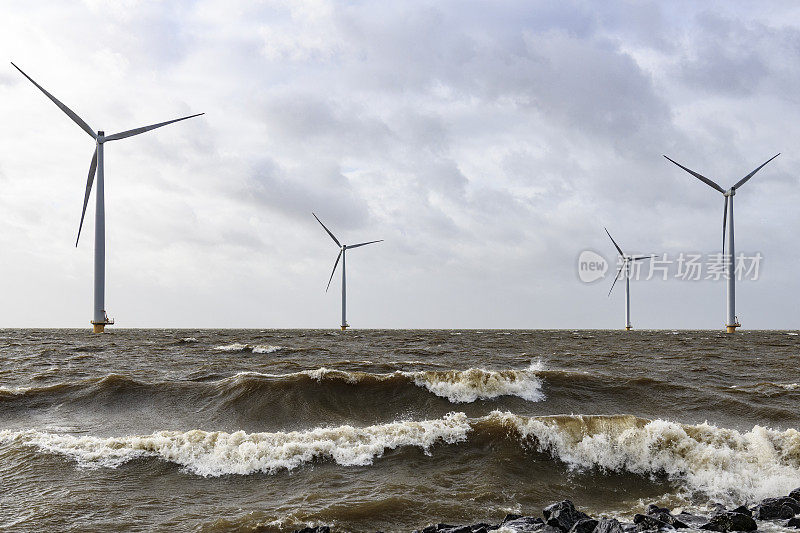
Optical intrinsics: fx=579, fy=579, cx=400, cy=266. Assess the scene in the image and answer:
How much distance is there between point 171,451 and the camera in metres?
12.7

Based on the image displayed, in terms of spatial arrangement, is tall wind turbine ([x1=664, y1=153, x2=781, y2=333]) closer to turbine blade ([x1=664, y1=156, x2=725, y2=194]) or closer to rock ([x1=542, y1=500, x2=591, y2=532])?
turbine blade ([x1=664, y1=156, x2=725, y2=194])

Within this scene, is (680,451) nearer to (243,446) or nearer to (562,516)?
(562,516)

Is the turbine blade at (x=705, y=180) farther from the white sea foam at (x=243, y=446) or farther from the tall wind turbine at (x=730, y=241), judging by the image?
the white sea foam at (x=243, y=446)

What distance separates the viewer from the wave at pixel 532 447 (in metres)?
12.0

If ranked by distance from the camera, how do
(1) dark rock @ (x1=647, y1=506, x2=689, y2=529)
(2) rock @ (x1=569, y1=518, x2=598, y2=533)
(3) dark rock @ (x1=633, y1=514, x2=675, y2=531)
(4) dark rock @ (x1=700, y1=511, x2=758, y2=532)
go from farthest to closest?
1. (1) dark rock @ (x1=647, y1=506, x2=689, y2=529)
2. (4) dark rock @ (x1=700, y1=511, x2=758, y2=532)
3. (3) dark rock @ (x1=633, y1=514, x2=675, y2=531)
4. (2) rock @ (x1=569, y1=518, x2=598, y2=533)

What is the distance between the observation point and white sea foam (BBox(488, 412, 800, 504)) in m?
11.6

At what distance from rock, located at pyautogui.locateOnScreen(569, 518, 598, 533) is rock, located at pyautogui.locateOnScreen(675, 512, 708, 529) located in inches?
63.1

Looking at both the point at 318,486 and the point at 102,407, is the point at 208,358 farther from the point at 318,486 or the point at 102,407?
the point at 318,486

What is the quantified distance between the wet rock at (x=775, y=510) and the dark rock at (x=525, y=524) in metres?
3.56

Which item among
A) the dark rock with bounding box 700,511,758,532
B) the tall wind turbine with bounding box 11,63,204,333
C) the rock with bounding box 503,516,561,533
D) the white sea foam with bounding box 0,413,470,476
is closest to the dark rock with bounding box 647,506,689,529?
the dark rock with bounding box 700,511,758,532

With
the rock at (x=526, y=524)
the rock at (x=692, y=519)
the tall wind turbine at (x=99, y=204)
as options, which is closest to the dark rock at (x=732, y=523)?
the rock at (x=692, y=519)

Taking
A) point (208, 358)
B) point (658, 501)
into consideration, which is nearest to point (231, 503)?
point (658, 501)

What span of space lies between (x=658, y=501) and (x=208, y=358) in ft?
89.9

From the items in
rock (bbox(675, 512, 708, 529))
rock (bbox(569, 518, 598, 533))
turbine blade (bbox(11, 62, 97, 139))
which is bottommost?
rock (bbox(675, 512, 708, 529))
